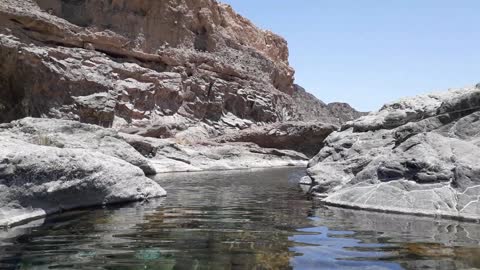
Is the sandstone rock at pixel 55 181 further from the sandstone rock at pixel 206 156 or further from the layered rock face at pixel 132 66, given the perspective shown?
the layered rock face at pixel 132 66

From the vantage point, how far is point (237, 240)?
21.4ft

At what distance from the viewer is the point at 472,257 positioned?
541 centimetres

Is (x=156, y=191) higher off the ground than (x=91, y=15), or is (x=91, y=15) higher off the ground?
(x=91, y=15)

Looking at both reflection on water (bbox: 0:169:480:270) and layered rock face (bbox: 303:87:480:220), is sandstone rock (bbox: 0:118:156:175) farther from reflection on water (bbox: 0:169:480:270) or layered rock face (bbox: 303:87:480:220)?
reflection on water (bbox: 0:169:480:270)

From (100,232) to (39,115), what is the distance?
2936 cm

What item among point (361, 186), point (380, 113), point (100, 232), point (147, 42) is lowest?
point (100, 232)

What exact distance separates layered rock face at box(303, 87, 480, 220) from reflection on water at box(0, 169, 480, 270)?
0.84 meters

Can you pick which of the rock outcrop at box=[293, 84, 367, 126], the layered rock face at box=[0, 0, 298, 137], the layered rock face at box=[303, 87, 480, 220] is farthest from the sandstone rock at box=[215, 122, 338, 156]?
the layered rock face at box=[303, 87, 480, 220]

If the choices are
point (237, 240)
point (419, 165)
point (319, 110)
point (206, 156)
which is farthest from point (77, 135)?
point (319, 110)

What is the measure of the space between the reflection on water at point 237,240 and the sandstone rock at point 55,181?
45cm

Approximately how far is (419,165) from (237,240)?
5.42 m

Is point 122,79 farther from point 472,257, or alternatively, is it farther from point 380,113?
point 472,257

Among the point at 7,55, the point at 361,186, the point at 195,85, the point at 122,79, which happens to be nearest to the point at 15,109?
the point at 7,55

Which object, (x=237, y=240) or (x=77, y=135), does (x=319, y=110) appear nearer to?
(x=77, y=135)
